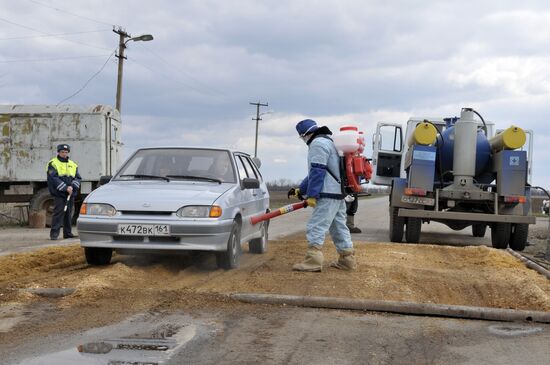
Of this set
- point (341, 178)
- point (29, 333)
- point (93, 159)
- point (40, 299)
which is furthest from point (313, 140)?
point (93, 159)

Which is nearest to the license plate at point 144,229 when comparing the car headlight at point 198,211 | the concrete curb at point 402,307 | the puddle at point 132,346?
the car headlight at point 198,211

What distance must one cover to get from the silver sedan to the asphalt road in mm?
1586

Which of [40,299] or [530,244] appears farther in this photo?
[530,244]

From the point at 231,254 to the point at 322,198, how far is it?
49.1 inches

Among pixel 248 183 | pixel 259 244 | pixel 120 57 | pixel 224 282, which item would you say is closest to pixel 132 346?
pixel 224 282

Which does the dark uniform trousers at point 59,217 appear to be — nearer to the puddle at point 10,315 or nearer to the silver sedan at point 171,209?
the silver sedan at point 171,209

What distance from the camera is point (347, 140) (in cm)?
714

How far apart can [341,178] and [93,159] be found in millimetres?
11518

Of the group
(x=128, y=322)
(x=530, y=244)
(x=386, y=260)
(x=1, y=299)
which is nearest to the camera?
(x=128, y=322)

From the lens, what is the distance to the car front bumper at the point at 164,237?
665cm

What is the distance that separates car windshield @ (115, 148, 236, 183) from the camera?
7805mm

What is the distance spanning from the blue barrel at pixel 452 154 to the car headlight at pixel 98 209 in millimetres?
7596

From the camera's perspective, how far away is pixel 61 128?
17297 mm

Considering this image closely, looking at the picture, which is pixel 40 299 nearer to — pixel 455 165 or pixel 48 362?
pixel 48 362
